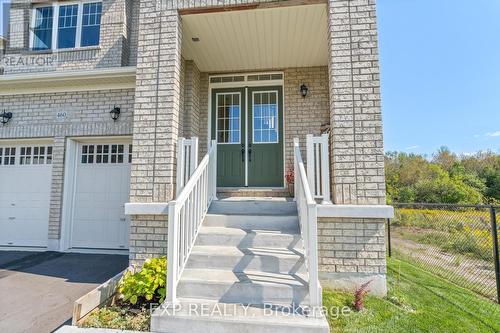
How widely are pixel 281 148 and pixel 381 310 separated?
3341mm

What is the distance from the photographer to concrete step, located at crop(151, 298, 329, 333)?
7.99 feet

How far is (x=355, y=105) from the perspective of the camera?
3504 mm

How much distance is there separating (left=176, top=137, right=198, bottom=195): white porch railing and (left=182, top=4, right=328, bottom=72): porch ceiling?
1905 mm

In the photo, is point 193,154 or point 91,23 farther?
point 91,23

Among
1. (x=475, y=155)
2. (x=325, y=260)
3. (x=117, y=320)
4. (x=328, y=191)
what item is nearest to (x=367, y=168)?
(x=328, y=191)

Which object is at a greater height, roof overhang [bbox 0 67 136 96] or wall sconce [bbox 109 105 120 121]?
roof overhang [bbox 0 67 136 96]

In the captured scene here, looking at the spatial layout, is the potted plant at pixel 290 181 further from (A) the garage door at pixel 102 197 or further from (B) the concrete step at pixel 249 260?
(A) the garage door at pixel 102 197

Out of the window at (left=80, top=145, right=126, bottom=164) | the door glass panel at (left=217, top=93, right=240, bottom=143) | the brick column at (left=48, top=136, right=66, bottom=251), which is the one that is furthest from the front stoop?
the brick column at (left=48, top=136, right=66, bottom=251)

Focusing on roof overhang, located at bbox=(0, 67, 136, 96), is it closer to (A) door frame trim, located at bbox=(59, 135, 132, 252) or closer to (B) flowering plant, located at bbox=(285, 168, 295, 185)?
(A) door frame trim, located at bbox=(59, 135, 132, 252)

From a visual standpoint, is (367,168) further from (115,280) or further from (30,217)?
(30,217)

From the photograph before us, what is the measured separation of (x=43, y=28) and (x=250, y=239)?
7.49 meters

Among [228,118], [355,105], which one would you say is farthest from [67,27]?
[355,105]

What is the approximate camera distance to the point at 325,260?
135 inches

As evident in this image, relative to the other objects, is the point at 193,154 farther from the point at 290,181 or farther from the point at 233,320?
the point at 233,320
